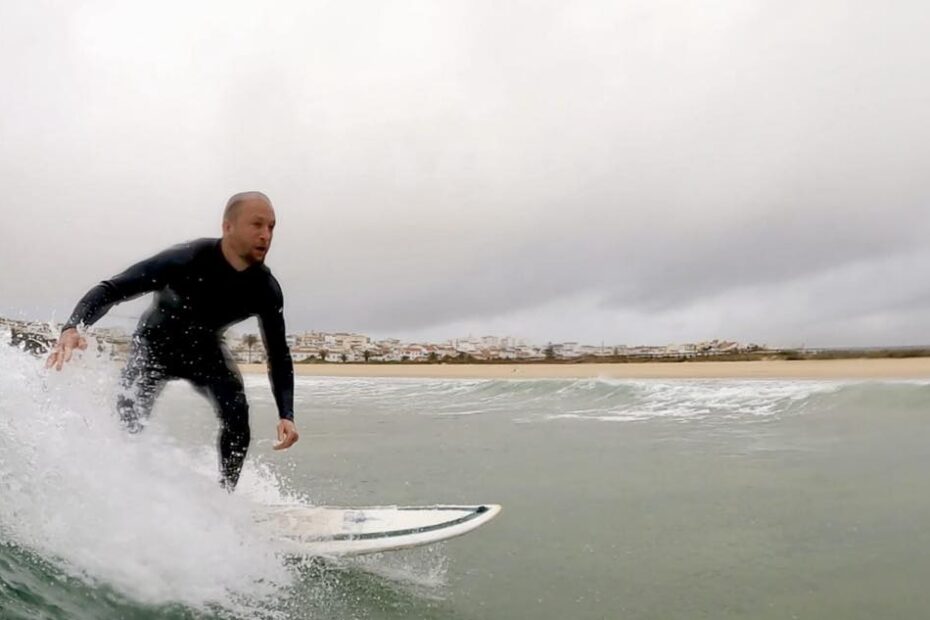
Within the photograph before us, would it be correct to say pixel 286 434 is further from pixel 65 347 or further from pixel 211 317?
pixel 65 347

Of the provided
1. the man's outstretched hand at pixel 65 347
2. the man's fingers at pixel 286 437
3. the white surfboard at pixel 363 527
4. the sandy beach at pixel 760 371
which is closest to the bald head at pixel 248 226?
the man's outstretched hand at pixel 65 347

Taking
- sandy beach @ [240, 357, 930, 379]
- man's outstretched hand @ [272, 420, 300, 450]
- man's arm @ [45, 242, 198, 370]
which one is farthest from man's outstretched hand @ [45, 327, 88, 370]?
sandy beach @ [240, 357, 930, 379]

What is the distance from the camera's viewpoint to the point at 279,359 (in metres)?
4.04

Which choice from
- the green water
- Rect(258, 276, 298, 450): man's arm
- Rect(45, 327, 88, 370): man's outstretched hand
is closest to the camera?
Rect(45, 327, 88, 370): man's outstretched hand

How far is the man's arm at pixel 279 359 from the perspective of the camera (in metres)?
3.92

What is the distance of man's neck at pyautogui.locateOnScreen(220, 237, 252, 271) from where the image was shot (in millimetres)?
3686

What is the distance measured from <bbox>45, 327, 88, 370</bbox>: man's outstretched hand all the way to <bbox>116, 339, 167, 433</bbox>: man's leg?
66 centimetres

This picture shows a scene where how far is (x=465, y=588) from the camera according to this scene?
4.15 meters

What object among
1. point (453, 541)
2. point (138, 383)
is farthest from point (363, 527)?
point (138, 383)

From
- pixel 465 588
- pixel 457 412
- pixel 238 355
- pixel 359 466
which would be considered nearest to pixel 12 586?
pixel 238 355

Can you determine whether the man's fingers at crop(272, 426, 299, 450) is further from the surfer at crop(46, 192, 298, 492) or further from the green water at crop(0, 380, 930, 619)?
the green water at crop(0, 380, 930, 619)

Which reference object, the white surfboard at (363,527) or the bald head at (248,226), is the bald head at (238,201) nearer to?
the bald head at (248,226)

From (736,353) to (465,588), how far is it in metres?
51.0

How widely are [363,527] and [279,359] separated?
1.31 m
